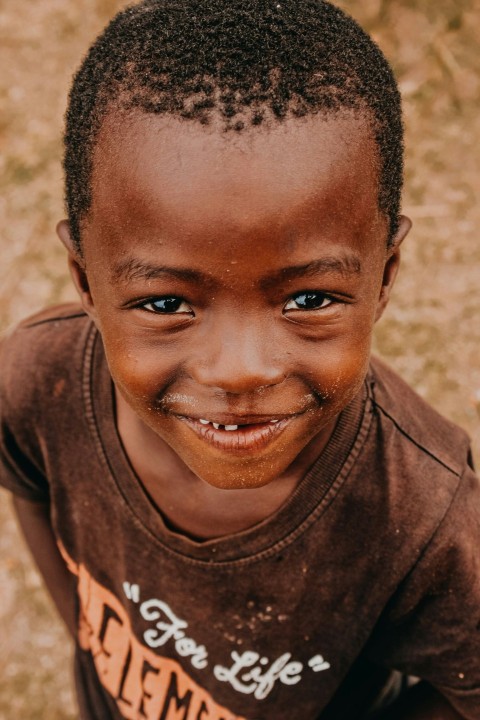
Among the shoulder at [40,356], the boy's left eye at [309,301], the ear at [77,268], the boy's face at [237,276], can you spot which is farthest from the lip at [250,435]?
the shoulder at [40,356]

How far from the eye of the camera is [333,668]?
4.35 ft

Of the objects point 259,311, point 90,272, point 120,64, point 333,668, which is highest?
point 120,64

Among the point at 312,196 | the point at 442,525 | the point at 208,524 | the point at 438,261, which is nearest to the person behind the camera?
the point at 312,196

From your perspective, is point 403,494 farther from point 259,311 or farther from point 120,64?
point 120,64

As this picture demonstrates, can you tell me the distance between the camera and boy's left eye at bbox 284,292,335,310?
90cm

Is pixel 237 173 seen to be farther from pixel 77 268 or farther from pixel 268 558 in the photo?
pixel 268 558

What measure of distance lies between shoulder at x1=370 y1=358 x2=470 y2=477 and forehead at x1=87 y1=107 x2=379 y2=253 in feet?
1.30

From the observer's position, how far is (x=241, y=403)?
3.08 feet

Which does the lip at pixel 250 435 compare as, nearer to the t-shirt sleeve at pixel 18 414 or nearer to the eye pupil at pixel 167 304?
the eye pupil at pixel 167 304

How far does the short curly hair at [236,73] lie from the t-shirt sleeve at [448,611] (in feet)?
1.50

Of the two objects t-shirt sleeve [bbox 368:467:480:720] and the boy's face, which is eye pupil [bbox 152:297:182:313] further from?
t-shirt sleeve [bbox 368:467:480:720]

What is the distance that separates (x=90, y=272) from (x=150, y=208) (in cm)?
19

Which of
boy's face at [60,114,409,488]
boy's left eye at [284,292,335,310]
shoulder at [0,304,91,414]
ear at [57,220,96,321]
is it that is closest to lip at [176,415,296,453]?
boy's face at [60,114,409,488]

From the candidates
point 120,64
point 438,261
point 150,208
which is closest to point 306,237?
point 150,208
